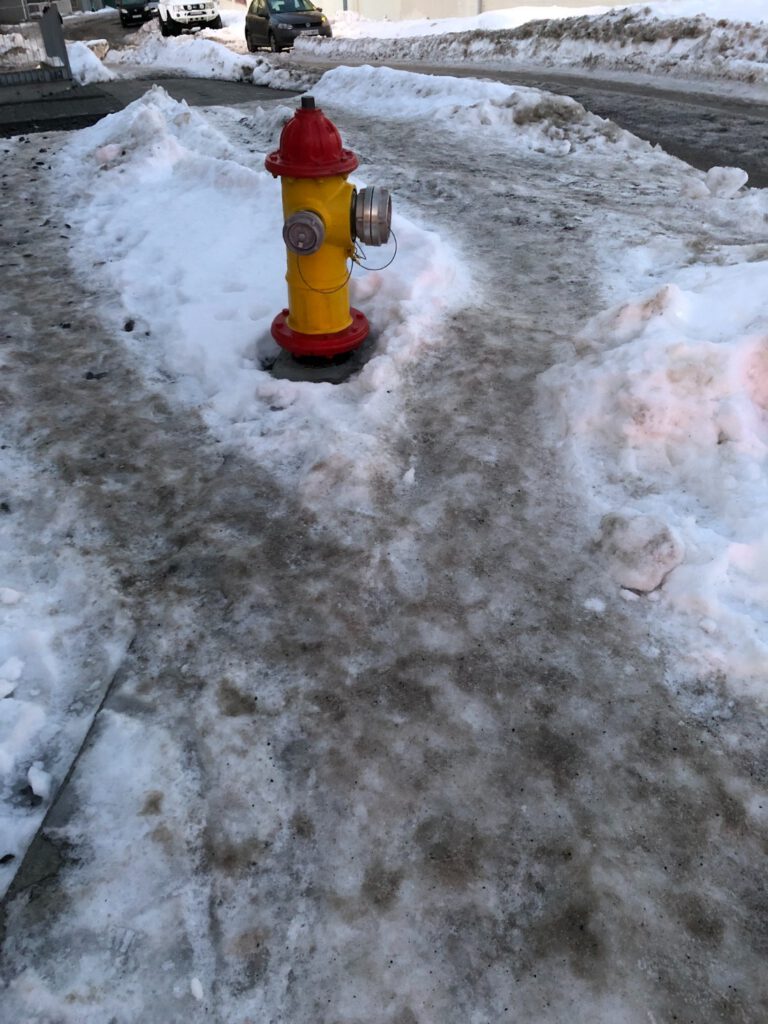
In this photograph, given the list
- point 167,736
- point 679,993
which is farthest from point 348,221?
point 679,993

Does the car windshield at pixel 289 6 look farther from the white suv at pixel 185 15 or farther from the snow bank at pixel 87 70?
the snow bank at pixel 87 70

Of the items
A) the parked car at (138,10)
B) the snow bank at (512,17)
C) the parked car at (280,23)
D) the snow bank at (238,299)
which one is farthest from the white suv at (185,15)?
the snow bank at (238,299)

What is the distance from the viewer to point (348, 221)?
11.7 feet

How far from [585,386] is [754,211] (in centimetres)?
342

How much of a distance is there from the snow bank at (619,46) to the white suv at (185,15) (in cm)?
893

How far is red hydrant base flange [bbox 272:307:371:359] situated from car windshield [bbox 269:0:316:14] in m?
24.0

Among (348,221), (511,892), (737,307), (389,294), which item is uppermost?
(348,221)

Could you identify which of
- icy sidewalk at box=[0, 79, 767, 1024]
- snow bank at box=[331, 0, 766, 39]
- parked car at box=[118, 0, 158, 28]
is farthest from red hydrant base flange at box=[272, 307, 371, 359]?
parked car at box=[118, 0, 158, 28]

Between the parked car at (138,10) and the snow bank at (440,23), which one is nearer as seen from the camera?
the snow bank at (440,23)

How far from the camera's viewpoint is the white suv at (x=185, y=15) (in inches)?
1100

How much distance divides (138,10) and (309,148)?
37936 mm

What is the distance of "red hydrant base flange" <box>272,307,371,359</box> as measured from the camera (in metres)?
3.76

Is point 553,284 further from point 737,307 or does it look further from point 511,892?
point 511,892

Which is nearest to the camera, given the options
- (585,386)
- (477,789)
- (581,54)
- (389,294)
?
(477,789)
